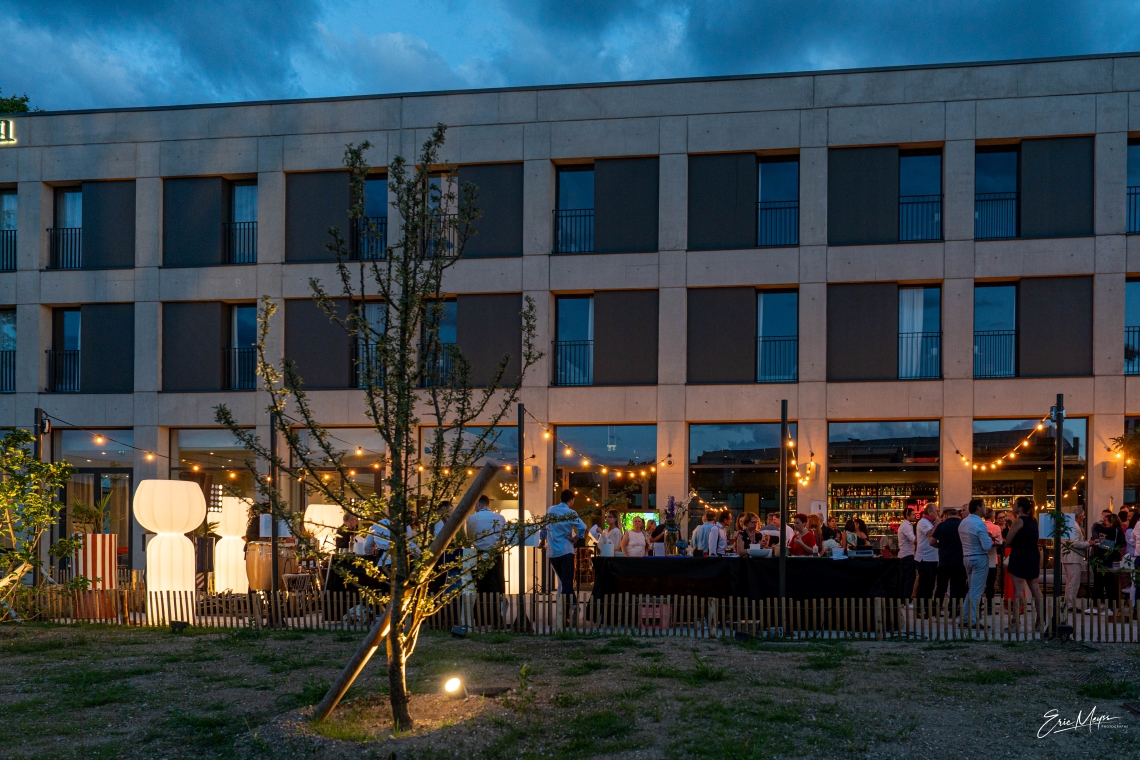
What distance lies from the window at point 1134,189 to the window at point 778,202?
6454 millimetres

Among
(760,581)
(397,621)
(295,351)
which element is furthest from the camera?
(295,351)

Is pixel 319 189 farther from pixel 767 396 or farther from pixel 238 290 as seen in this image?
pixel 767 396

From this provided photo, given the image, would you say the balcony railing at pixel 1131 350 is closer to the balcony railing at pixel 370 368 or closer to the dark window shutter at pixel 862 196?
the dark window shutter at pixel 862 196

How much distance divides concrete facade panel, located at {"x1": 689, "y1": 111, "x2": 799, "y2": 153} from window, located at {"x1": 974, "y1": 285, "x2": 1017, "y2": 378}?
5.06m

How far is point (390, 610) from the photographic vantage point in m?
7.12

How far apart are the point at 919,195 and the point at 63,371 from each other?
19.1m

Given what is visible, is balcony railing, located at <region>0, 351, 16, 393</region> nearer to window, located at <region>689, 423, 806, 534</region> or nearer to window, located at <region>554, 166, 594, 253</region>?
window, located at <region>554, 166, 594, 253</region>

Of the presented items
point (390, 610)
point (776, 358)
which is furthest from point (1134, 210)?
point (390, 610)

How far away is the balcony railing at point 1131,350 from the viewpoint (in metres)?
19.4

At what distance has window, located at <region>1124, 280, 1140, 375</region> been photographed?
19453mm

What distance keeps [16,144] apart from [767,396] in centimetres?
1775

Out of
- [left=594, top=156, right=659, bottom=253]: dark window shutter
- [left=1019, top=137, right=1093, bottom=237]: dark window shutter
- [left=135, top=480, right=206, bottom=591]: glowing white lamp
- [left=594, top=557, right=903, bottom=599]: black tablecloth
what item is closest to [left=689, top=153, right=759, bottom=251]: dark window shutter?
[left=594, top=156, right=659, bottom=253]: dark window shutter

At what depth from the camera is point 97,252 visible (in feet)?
73.9

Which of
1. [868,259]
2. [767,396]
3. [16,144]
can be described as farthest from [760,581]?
[16,144]
